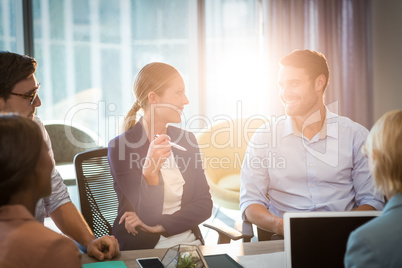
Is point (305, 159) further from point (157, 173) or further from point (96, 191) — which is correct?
point (96, 191)

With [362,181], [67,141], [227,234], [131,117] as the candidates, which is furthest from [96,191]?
[67,141]

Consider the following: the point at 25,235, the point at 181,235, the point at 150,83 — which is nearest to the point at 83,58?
the point at 150,83

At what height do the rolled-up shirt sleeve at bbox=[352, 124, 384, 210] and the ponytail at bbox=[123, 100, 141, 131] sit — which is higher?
the ponytail at bbox=[123, 100, 141, 131]

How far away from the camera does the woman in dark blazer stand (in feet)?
5.82

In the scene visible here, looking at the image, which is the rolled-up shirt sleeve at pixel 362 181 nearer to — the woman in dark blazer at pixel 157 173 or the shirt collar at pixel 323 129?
the shirt collar at pixel 323 129

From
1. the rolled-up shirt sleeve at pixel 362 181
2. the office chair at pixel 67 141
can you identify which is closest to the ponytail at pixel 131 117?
the rolled-up shirt sleeve at pixel 362 181

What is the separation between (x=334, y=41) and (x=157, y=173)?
12.1 ft

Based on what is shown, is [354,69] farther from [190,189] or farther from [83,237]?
[83,237]

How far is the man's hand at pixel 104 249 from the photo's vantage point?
1.28 metres

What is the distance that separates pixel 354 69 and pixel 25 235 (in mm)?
4770

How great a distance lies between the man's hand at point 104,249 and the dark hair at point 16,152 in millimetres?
556

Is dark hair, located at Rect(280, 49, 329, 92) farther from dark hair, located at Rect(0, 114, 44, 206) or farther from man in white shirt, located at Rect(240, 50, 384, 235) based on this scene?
dark hair, located at Rect(0, 114, 44, 206)

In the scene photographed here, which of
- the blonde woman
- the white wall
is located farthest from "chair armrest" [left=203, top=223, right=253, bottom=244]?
the white wall

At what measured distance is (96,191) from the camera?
74.3 inches
